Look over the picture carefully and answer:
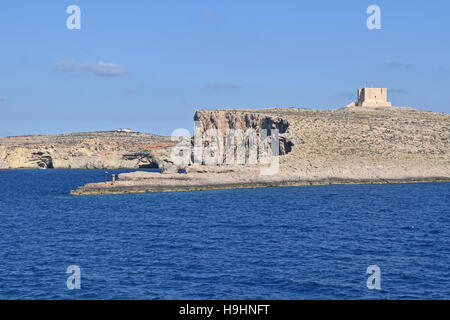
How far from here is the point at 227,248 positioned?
3181 cm

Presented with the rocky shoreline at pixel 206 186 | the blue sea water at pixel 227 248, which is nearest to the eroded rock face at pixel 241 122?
the rocky shoreline at pixel 206 186

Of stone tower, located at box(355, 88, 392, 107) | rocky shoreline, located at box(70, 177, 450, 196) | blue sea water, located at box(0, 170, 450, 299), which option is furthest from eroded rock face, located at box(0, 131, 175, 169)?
blue sea water, located at box(0, 170, 450, 299)

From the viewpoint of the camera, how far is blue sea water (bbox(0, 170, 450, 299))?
22.6 metres

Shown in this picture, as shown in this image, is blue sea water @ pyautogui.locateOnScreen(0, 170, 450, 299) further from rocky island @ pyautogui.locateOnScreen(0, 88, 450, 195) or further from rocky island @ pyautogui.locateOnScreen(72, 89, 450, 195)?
rocky island @ pyautogui.locateOnScreen(0, 88, 450, 195)

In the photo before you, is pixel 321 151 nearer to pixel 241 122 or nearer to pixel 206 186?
pixel 241 122

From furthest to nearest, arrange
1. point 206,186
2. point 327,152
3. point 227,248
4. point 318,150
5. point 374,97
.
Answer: point 374,97, point 318,150, point 327,152, point 206,186, point 227,248

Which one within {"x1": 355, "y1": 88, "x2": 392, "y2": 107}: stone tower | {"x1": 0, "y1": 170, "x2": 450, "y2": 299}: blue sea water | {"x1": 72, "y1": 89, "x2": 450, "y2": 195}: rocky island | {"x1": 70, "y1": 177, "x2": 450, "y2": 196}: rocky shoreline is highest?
{"x1": 355, "y1": 88, "x2": 392, "y2": 107}: stone tower

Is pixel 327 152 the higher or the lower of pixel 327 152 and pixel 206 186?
the higher

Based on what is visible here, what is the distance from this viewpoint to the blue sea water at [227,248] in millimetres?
22625

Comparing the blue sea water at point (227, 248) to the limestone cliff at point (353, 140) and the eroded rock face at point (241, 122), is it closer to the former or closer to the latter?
the limestone cliff at point (353, 140)

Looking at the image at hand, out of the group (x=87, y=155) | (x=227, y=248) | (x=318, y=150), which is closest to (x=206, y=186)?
(x=318, y=150)

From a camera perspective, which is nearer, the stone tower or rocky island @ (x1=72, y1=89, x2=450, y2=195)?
rocky island @ (x1=72, y1=89, x2=450, y2=195)
